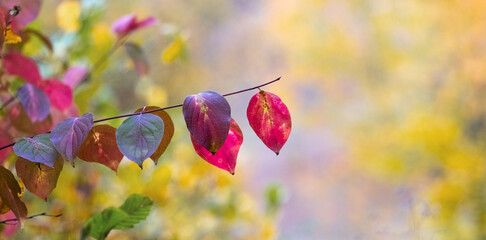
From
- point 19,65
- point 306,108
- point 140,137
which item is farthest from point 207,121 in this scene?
point 306,108

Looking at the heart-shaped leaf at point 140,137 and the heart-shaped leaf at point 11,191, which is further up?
the heart-shaped leaf at point 140,137

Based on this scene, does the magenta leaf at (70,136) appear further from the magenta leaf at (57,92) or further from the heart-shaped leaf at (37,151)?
the magenta leaf at (57,92)

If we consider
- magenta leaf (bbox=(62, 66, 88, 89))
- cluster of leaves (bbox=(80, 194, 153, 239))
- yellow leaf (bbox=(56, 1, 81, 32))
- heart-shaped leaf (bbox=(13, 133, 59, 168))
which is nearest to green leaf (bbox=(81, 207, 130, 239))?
cluster of leaves (bbox=(80, 194, 153, 239))

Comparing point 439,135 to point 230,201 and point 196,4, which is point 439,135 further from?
point 196,4

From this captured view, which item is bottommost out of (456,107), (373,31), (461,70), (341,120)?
(341,120)

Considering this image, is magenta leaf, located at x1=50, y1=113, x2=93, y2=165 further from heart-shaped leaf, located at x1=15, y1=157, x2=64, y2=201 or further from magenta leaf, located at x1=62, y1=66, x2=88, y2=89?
magenta leaf, located at x1=62, y1=66, x2=88, y2=89

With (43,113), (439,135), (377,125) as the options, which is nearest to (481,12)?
(439,135)

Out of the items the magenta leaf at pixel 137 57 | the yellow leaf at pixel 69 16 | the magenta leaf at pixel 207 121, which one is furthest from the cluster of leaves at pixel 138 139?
the yellow leaf at pixel 69 16
